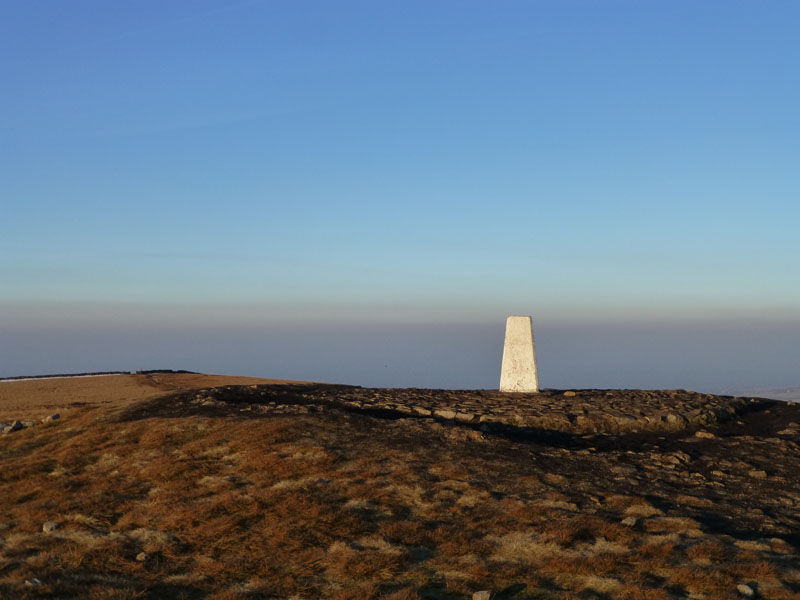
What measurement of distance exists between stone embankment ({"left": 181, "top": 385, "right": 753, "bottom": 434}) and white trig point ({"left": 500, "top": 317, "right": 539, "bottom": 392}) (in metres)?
0.79

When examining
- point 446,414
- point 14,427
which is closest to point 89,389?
point 14,427

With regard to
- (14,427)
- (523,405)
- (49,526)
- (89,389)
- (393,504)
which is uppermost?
(523,405)

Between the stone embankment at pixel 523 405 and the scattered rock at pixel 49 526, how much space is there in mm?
8300

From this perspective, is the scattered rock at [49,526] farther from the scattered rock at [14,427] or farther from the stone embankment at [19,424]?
the scattered rock at [14,427]

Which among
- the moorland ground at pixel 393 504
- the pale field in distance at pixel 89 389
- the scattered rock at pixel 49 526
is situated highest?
the pale field in distance at pixel 89 389

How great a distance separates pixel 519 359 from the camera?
2506 cm

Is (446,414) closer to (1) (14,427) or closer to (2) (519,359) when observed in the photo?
(2) (519,359)

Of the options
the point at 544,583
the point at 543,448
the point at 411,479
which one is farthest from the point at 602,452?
the point at 544,583

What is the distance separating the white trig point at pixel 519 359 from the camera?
81.6 feet

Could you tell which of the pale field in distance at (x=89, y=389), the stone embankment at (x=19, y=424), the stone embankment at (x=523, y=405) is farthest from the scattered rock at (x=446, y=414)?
the stone embankment at (x=19, y=424)

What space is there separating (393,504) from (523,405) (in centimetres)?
1114

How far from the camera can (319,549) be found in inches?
365

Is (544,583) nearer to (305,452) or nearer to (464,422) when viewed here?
(305,452)

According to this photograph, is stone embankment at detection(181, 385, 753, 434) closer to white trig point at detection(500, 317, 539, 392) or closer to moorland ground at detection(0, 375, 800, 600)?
moorland ground at detection(0, 375, 800, 600)
